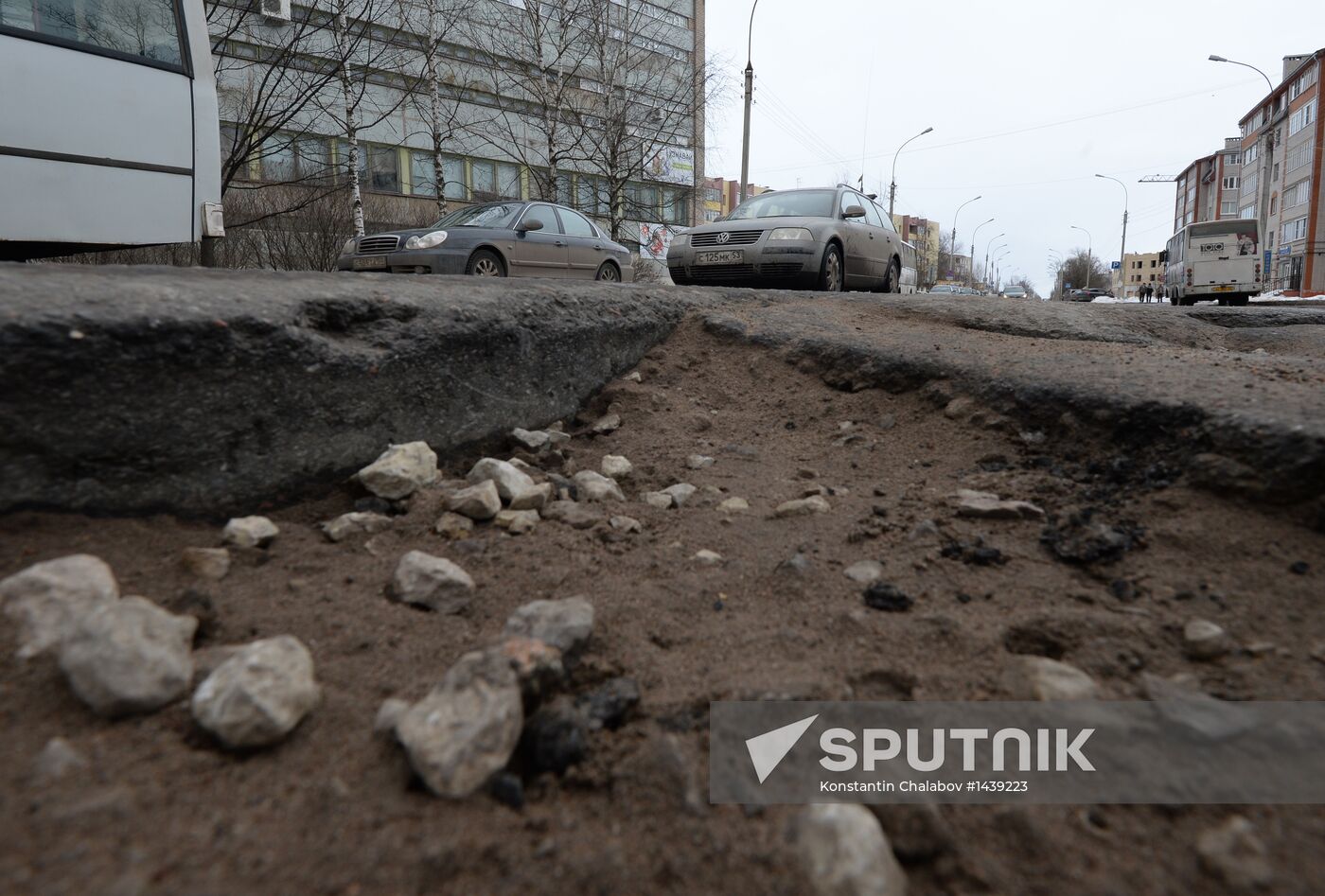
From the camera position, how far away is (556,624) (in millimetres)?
1602

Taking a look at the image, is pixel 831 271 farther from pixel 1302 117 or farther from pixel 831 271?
pixel 1302 117

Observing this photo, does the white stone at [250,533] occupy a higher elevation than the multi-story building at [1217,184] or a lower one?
lower

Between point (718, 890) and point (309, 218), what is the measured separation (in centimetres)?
1390

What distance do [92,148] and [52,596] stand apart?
3.20 metres

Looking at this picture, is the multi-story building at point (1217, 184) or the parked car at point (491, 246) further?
the multi-story building at point (1217, 184)

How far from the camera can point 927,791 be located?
50.1 inches

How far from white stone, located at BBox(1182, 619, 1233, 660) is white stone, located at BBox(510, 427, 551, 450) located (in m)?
2.04

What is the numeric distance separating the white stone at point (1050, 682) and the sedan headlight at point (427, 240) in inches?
317

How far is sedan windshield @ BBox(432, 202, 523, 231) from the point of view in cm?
883

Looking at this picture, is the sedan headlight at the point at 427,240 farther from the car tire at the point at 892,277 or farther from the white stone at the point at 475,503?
the white stone at the point at 475,503

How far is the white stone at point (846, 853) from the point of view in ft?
3.52

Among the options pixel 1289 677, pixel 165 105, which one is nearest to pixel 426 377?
pixel 1289 677

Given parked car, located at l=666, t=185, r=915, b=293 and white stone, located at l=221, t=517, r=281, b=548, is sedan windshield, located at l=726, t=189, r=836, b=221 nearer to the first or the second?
parked car, located at l=666, t=185, r=915, b=293

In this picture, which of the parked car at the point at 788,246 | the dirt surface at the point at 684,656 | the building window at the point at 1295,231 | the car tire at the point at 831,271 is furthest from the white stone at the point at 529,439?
the building window at the point at 1295,231
